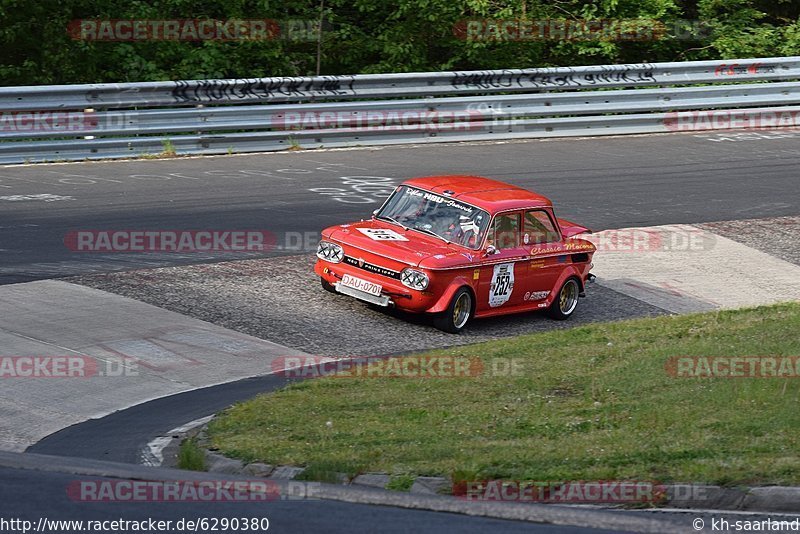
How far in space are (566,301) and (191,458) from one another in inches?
282

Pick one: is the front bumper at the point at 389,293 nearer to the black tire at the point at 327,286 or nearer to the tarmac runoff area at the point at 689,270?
the black tire at the point at 327,286

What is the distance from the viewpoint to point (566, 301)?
14.4m

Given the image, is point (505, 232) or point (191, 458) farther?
point (505, 232)

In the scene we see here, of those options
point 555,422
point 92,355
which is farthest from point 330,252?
point 555,422

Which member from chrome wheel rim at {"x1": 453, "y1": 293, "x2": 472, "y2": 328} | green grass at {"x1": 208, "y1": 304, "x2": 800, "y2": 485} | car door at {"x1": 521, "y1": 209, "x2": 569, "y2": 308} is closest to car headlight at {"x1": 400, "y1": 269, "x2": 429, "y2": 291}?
chrome wheel rim at {"x1": 453, "y1": 293, "x2": 472, "y2": 328}

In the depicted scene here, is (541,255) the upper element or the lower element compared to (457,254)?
lower

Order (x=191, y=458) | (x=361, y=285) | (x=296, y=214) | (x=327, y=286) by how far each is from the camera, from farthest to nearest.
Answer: (x=296, y=214) → (x=327, y=286) → (x=361, y=285) → (x=191, y=458)

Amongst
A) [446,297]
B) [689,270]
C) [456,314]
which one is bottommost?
[689,270]

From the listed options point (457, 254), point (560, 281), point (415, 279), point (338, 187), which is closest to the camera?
point (415, 279)

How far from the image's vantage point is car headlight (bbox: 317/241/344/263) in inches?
524

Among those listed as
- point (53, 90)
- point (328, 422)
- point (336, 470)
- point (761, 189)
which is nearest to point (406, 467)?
point (336, 470)

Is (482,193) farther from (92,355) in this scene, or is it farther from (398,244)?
(92,355)

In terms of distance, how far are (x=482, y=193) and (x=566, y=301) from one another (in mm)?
1769

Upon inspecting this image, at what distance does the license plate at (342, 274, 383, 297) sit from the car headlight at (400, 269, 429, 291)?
1.12 ft
